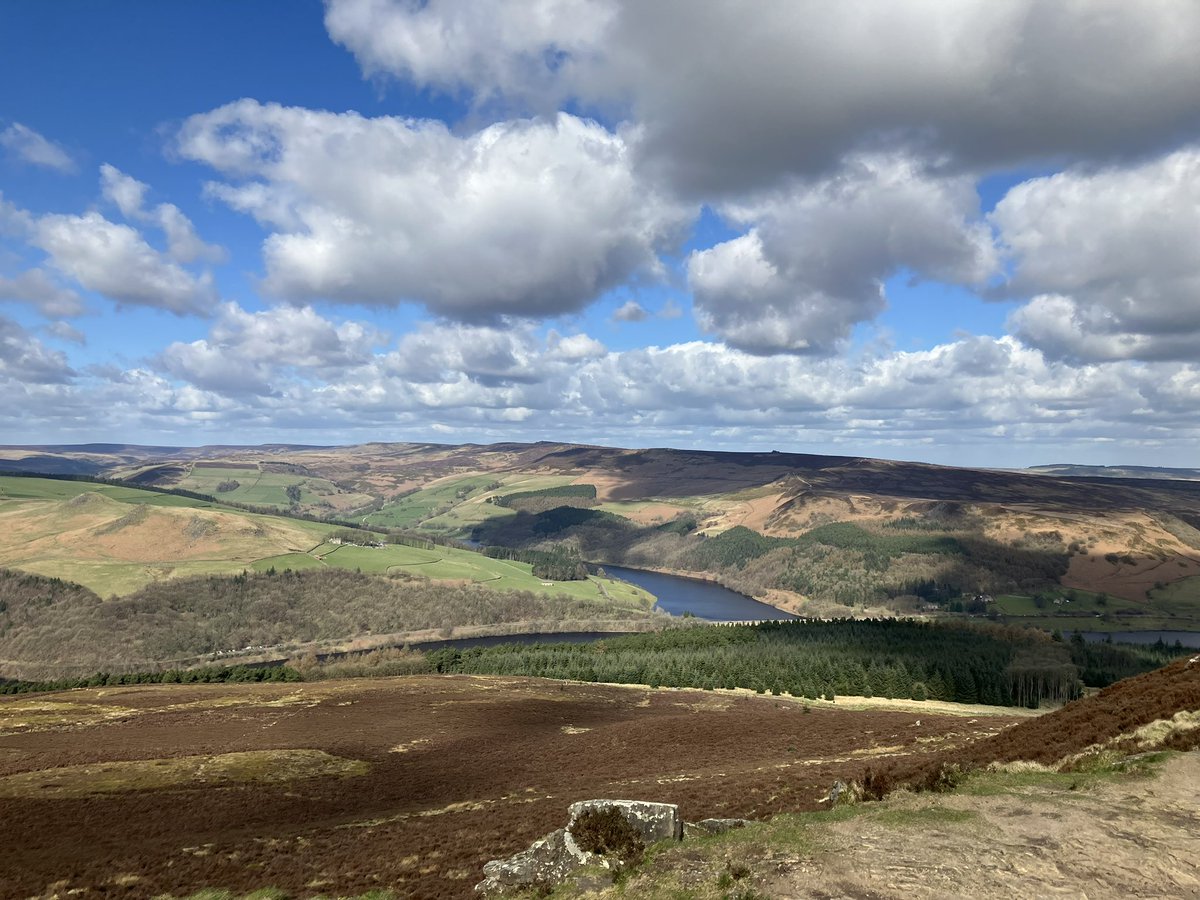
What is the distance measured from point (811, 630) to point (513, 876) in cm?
17069

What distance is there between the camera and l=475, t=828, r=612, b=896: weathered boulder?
862 inches

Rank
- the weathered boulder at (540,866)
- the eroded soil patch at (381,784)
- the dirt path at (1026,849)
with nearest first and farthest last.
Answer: the dirt path at (1026,849) < the weathered boulder at (540,866) < the eroded soil patch at (381,784)

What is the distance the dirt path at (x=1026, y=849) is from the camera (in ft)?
57.3

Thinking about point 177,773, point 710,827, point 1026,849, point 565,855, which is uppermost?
point 1026,849

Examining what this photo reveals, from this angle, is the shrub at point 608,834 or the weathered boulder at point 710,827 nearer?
the shrub at point 608,834

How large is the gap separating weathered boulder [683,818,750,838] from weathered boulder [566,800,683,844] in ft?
3.58

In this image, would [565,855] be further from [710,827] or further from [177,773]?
[177,773]

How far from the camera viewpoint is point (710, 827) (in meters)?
24.9

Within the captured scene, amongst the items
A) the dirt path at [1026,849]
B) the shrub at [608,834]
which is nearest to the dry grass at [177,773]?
the shrub at [608,834]

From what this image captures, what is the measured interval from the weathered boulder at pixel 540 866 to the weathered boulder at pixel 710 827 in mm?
4152

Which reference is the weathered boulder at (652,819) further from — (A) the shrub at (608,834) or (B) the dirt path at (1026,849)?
(B) the dirt path at (1026,849)

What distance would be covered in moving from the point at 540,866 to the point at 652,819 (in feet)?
14.0

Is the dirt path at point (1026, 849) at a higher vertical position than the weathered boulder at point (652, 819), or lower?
higher

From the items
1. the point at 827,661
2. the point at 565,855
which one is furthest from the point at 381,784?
the point at 827,661
